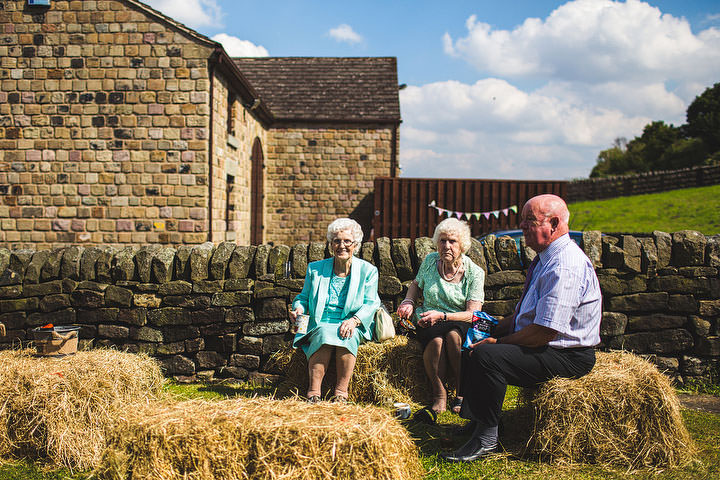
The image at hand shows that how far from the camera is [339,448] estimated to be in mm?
2793

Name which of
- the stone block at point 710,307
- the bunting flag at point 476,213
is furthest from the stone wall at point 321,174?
the stone block at point 710,307

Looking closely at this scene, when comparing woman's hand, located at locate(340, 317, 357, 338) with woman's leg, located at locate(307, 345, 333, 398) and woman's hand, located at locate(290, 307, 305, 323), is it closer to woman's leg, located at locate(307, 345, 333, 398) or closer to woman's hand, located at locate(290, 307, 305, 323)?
woman's leg, located at locate(307, 345, 333, 398)

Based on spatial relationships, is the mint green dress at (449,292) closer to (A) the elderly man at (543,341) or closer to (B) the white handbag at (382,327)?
(B) the white handbag at (382,327)

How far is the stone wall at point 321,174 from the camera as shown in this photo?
17938 millimetres

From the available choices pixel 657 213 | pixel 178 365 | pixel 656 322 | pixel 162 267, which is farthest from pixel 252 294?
pixel 657 213

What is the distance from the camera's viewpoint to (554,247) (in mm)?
3564

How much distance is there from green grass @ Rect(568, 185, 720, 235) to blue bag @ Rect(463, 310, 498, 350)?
15.8m

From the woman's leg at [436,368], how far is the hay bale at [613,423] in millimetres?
1019

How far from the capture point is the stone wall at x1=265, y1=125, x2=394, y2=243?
17938mm

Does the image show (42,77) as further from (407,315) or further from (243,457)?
(243,457)

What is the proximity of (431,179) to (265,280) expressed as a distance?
10700 mm

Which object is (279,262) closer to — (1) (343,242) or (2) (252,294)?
(2) (252,294)

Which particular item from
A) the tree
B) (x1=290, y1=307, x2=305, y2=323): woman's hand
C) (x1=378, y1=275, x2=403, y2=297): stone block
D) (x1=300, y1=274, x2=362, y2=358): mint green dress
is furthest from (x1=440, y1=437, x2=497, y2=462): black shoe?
the tree

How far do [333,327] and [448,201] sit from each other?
11.7m
